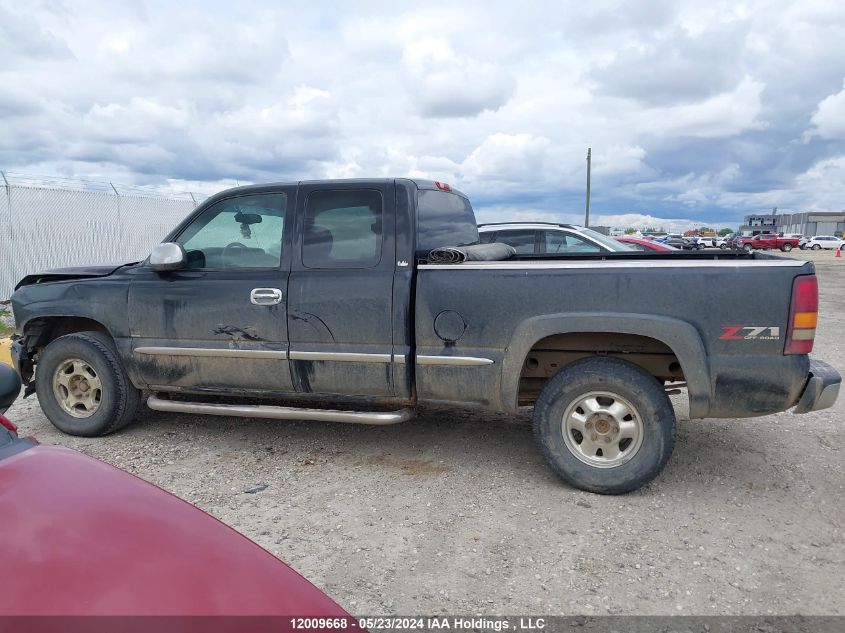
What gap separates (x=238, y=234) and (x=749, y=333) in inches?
134

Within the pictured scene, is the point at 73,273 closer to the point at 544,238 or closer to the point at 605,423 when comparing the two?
the point at 605,423

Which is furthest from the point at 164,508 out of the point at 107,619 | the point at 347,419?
the point at 347,419

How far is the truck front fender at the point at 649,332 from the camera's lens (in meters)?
3.73

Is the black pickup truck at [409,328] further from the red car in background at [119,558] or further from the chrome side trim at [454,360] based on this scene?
the red car in background at [119,558]

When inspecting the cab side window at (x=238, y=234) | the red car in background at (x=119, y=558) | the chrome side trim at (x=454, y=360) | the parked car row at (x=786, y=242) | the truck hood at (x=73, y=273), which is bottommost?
the parked car row at (x=786, y=242)

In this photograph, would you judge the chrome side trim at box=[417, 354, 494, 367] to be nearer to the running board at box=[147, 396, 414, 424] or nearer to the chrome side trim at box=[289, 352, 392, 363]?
the chrome side trim at box=[289, 352, 392, 363]

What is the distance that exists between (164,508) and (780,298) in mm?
3301

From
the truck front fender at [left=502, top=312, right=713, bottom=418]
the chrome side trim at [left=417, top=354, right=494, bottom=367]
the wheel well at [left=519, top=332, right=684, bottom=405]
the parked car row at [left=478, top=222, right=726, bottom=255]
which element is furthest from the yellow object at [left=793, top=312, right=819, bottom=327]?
the parked car row at [left=478, top=222, right=726, bottom=255]

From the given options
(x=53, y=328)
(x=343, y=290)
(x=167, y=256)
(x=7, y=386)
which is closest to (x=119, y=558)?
(x=7, y=386)

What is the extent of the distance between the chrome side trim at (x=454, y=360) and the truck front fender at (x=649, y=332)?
0.22 metres

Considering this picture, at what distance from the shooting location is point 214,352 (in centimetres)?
460

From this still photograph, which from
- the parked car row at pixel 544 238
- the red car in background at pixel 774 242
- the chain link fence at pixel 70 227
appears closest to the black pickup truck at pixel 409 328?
the parked car row at pixel 544 238

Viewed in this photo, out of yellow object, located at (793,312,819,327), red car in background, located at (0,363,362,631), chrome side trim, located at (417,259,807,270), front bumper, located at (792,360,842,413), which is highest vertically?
chrome side trim, located at (417,259,807,270)

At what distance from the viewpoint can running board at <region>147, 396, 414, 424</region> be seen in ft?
14.0
